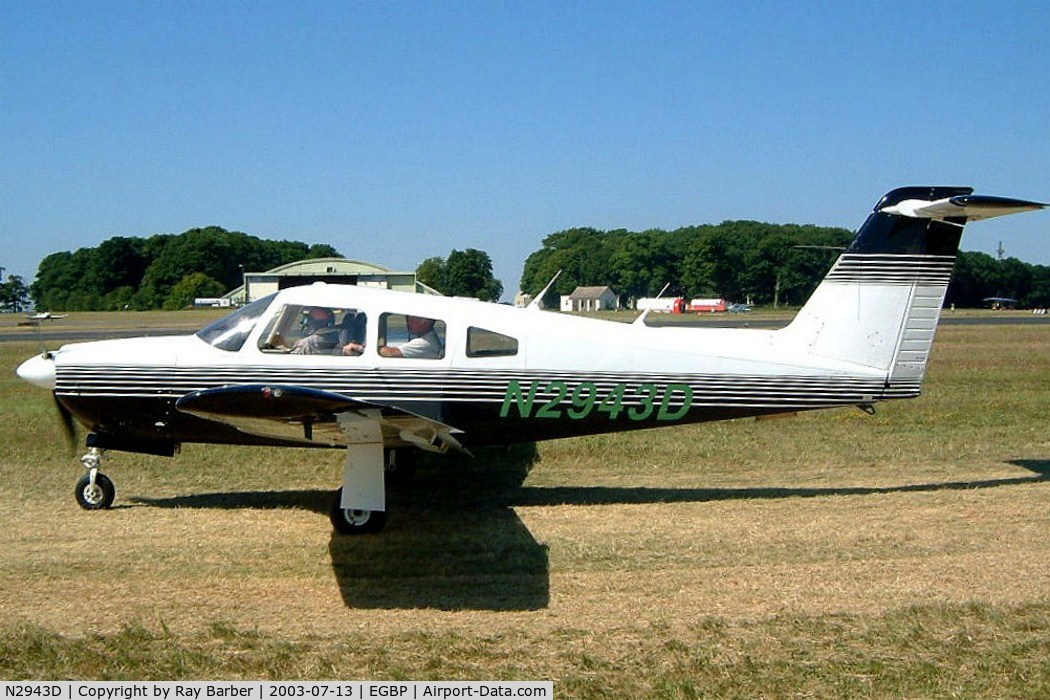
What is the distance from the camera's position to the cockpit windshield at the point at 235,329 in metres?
7.62

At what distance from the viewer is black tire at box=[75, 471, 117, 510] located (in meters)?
8.03

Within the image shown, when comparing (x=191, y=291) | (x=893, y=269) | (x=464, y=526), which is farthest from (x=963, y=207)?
(x=191, y=291)

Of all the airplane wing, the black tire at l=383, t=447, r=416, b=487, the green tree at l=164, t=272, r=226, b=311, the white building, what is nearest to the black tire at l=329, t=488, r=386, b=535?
the airplane wing

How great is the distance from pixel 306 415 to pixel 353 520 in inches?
64.6

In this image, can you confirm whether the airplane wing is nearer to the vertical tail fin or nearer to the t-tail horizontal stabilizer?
the vertical tail fin

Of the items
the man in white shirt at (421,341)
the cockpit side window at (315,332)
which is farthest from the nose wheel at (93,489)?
the man in white shirt at (421,341)

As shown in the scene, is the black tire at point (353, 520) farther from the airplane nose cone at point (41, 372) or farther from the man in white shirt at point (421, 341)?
the airplane nose cone at point (41, 372)

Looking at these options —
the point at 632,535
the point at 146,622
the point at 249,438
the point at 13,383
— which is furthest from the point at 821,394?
the point at 13,383

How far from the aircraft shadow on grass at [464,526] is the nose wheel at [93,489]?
378mm

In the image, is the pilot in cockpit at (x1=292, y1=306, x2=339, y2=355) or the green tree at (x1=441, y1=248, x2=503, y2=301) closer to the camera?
the pilot in cockpit at (x1=292, y1=306, x2=339, y2=355)

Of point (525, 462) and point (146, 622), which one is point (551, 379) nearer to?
point (525, 462)

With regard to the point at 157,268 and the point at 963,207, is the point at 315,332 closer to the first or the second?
the point at 963,207

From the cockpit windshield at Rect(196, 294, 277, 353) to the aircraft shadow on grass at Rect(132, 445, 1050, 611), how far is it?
1.58 m
